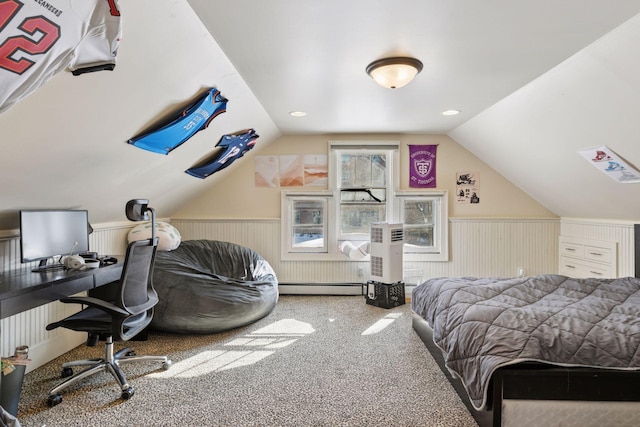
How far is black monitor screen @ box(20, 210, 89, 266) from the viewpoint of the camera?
225 cm

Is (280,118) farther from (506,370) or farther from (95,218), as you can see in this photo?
(506,370)

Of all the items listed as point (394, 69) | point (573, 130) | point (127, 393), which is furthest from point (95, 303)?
point (573, 130)

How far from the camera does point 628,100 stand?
7.32 ft

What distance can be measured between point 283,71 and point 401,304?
119 inches

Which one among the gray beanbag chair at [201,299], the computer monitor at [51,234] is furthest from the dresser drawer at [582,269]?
the computer monitor at [51,234]

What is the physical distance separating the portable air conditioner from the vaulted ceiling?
4.46ft

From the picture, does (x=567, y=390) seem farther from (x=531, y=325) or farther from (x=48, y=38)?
(x=48, y=38)

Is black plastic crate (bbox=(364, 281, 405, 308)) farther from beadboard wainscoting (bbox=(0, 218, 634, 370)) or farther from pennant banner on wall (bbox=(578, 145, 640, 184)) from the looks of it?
pennant banner on wall (bbox=(578, 145, 640, 184))

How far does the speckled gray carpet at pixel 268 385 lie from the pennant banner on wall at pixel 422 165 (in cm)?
213

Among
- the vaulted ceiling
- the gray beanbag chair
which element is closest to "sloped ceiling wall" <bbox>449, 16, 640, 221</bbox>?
the vaulted ceiling

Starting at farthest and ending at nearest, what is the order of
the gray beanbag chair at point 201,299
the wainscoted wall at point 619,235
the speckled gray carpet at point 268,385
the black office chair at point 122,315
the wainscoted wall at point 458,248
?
the wainscoted wall at point 458,248, the wainscoted wall at point 619,235, the gray beanbag chair at point 201,299, the black office chair at point 122,315, the speckled gray carpet at point 268,385

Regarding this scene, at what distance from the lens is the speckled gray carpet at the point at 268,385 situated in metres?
1.96

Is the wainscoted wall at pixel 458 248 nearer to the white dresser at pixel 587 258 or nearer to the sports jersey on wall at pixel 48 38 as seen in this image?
the white dresser at pixel 587 258

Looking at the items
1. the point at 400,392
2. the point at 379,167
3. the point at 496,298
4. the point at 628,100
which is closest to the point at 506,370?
the point at 400,392
